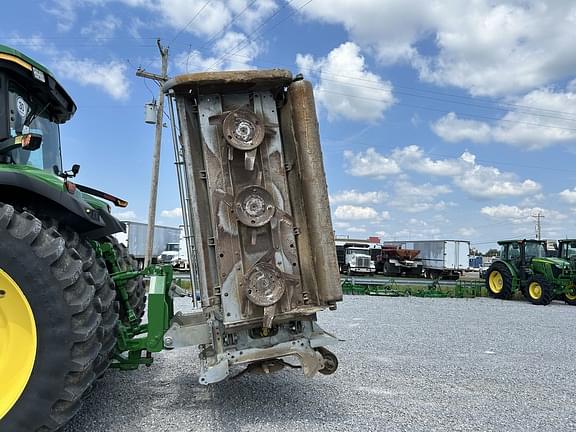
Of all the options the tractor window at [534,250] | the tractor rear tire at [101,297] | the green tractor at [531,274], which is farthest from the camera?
the tractor window at [534,250]

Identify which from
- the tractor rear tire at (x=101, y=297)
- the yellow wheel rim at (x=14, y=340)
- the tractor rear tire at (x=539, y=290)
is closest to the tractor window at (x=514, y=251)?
the tractor rear tire at (x=539, y=290)

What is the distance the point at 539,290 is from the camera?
15.8 metres

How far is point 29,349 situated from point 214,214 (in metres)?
1.58

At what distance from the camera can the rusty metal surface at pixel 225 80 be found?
3.93 m

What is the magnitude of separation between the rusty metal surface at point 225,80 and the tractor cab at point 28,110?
1.05 metres

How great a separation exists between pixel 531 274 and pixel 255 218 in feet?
50.8

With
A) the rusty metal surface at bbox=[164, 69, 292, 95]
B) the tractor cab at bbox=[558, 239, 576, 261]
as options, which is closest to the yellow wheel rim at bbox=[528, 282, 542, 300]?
the tractor cab at bbox=[558, 239, 576, 261]

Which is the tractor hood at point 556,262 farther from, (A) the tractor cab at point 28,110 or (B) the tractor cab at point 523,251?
(A) the tractor cab at point 28,110

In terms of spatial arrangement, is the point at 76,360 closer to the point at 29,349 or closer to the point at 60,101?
the point at 29,349

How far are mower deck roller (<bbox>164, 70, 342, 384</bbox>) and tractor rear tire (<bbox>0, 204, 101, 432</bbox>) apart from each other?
0.92 metres

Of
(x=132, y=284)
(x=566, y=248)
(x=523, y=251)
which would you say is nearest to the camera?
(x=132, y=284)

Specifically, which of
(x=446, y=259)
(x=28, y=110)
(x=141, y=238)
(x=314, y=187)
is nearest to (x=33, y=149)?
(x=28, y=110)

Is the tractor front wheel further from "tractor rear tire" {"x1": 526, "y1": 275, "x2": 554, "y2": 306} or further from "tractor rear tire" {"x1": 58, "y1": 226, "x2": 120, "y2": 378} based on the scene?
"tractor rear tire" {"x1": 58, "y1": 226, "x2": 120, "y2": 378}

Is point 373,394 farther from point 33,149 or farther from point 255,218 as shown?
point 33,149
